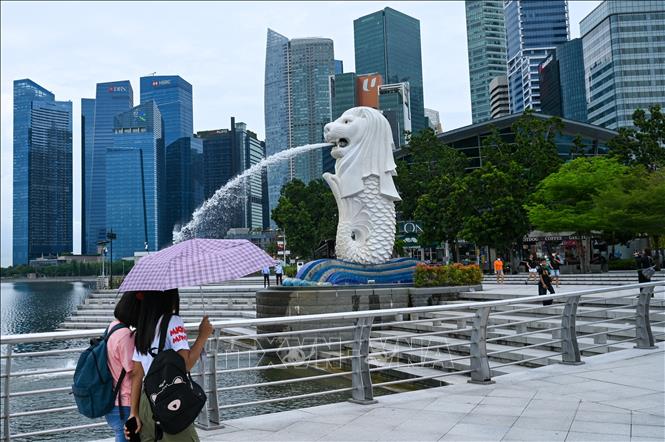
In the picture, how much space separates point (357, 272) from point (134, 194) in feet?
426

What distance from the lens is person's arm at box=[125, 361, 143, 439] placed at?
10.7 ft

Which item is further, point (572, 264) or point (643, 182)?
point (572, 264)

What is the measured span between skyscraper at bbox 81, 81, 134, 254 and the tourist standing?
182 metres

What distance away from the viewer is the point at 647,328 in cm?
942

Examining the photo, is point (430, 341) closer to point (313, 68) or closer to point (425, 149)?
point (425, 149)

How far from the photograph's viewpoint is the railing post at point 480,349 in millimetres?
7246

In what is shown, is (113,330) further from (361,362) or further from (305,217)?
(305,217)

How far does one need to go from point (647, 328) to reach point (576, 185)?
71.9 ft

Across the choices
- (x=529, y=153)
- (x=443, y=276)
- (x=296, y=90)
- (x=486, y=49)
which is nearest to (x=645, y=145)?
(x=529, y=153)

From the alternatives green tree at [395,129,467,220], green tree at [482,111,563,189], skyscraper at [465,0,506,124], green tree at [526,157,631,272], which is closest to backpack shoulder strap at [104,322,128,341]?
green tree at [526,157,631,272]

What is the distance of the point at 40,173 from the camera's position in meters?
162

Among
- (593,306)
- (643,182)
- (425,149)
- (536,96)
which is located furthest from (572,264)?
(536,96)

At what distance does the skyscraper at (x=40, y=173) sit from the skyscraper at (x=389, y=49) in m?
94.7

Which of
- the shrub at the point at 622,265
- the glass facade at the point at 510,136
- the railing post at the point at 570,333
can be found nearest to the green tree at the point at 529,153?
the shrub at the point at 622,265
